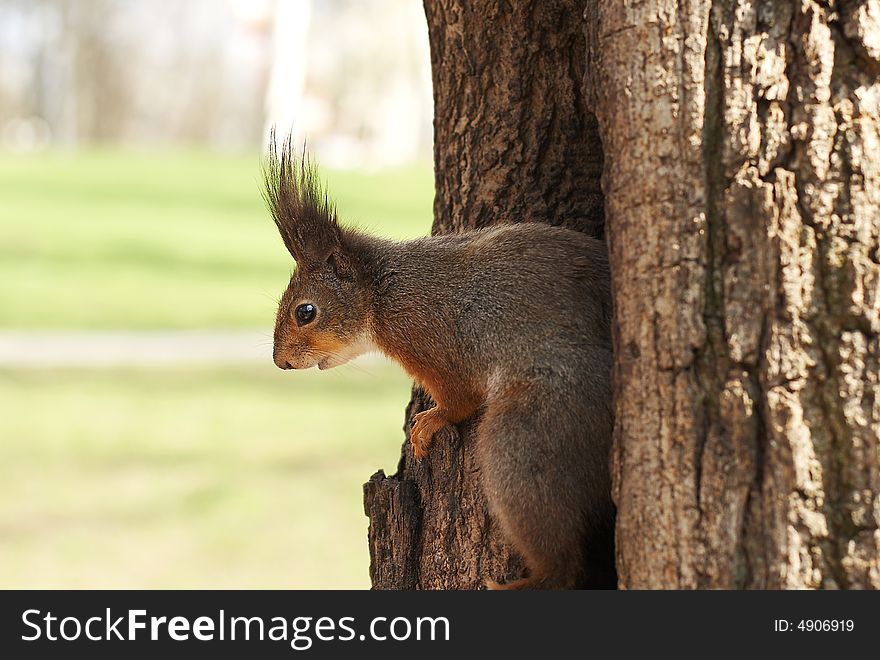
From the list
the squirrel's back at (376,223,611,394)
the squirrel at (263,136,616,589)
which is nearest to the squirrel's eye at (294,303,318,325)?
the squirrel at (263,136,616,589)

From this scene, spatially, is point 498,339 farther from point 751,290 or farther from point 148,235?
point 148,235

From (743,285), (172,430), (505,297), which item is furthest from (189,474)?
(743,285)

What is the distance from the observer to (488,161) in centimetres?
243

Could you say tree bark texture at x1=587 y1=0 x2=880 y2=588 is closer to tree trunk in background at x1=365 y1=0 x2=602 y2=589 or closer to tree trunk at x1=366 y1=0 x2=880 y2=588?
tree trunk at x1=366 y1=0 x2=880 y2=588

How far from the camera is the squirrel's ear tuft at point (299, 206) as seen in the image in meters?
2.18

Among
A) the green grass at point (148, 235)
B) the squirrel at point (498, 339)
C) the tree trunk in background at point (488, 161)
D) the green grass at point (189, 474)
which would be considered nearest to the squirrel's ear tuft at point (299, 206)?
the squirrel at point (498, 339)

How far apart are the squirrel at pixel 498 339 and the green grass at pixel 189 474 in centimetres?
199

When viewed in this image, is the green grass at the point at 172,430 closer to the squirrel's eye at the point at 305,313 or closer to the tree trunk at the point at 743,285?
the squirrel's eye at the point at 305,313

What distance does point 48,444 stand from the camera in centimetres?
675

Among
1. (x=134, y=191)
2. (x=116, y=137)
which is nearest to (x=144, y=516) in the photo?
(x=134, y=191)

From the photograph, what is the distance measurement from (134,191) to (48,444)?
8891 millimetres
